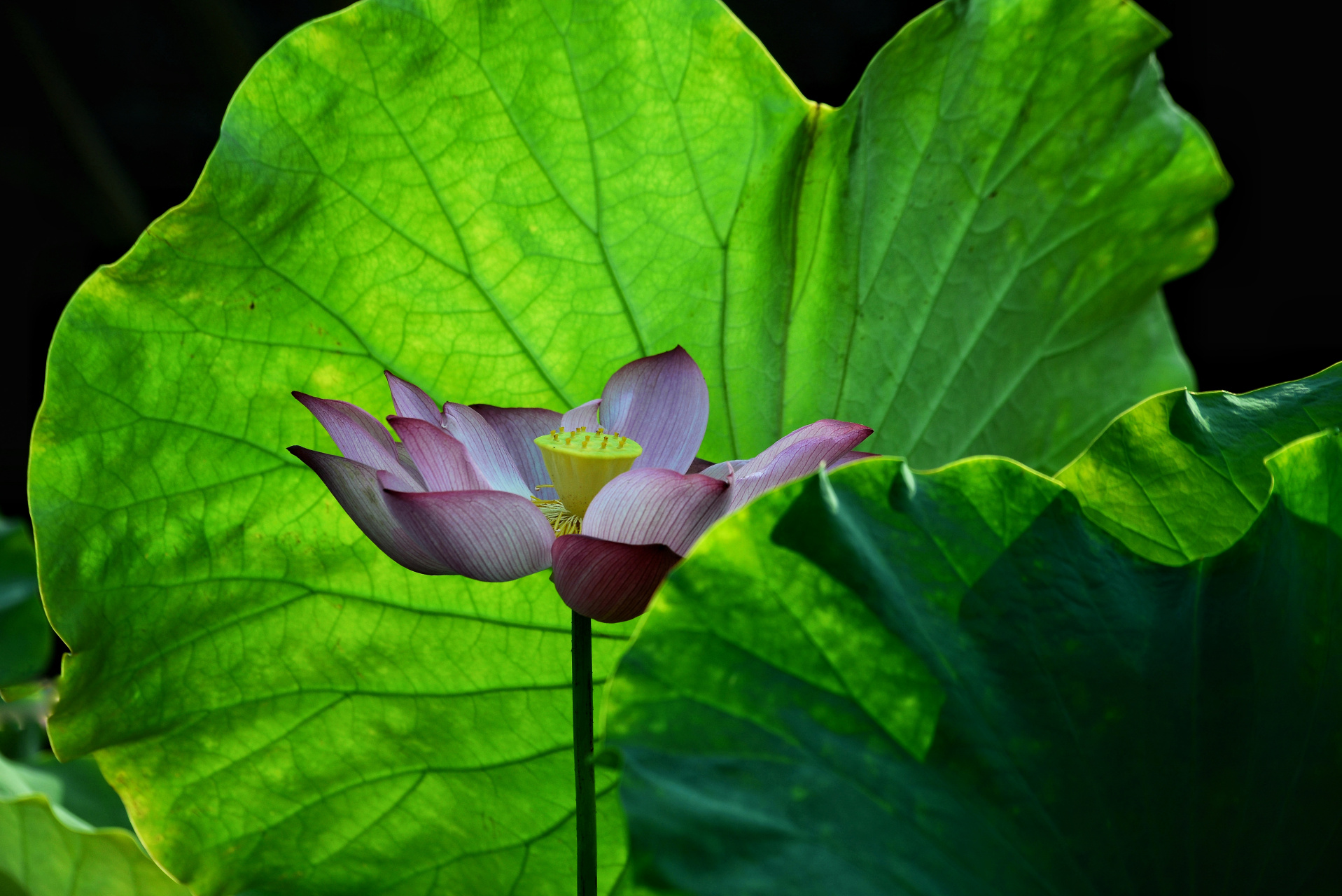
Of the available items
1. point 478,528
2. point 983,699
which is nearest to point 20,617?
point 478,528

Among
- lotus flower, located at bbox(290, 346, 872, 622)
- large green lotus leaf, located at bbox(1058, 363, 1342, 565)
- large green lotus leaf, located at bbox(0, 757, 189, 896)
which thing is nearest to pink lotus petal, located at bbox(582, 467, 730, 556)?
Answer: lotus flower, located at bbox(290, 346, 872, 622)

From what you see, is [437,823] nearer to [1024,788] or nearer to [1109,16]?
[1024,788]

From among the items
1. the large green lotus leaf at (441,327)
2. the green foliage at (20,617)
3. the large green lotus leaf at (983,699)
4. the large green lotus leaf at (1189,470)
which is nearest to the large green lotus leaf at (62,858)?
the large green lotus leaf at (441,327)

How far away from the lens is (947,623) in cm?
44

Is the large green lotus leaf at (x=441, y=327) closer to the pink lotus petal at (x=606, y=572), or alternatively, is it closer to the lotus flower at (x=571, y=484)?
the lotus flower at (x=571, y=484)

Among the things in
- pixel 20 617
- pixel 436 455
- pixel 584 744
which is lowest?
pixel 20 617

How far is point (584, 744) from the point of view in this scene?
43 centimetres

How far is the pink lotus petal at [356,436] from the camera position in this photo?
456 mm

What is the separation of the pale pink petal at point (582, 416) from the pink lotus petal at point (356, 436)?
97mm

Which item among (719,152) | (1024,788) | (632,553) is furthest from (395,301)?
(1024,788)

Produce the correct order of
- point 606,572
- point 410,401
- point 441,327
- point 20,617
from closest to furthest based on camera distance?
point 606,572
point 410,401
point 441,327
point 20,617

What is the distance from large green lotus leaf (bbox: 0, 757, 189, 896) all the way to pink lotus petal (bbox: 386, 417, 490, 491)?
30 centimetres

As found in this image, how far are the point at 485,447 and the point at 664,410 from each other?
92mm

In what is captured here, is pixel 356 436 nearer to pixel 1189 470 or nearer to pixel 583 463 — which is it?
pixel 583 463
